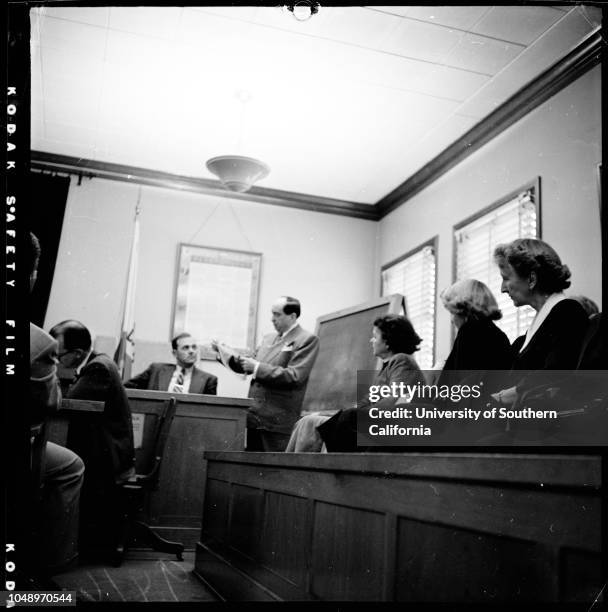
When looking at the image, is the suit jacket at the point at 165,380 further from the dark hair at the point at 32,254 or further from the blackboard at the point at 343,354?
the dark hair at the point at 32,254

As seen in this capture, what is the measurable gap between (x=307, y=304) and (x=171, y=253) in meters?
1.30

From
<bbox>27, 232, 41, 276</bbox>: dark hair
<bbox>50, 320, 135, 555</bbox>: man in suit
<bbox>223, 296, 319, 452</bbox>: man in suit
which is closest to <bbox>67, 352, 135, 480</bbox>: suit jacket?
<bbox>50, 320, 135, 555</bbox>: man in suit

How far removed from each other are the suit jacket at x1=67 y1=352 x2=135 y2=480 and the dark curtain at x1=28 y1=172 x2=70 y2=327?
2135mm

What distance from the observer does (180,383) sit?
4.65 m

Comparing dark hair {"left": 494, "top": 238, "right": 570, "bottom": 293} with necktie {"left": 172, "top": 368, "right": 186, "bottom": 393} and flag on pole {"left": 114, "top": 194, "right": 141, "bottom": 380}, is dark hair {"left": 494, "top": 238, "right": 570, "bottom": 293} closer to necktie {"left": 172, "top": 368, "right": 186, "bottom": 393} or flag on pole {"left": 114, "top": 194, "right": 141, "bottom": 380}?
necktie {"left": 172, "top": 368, "right": 186, "bottom": 393}

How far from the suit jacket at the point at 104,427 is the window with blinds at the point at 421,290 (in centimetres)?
271

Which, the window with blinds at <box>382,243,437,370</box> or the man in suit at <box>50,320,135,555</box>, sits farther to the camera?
the window with blinds at <box>382,243,437,370</box>

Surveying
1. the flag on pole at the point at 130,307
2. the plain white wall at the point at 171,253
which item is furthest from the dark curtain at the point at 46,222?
the flag on pole at the point at 130,307

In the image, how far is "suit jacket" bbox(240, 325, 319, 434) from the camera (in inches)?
154

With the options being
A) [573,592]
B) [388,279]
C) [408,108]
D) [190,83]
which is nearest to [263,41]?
[190,83]

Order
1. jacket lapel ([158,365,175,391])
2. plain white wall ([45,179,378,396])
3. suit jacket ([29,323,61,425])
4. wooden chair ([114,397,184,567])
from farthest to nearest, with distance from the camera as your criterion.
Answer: plain white wall ([45,179,378,396]) → jacket lapel ([158,365,175,391]) → wooden chair ([114,397,184,567]) → suit jacket ([29,323,61,425])

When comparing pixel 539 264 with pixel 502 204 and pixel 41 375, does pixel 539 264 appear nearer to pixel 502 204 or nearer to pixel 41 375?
pixel 41 375

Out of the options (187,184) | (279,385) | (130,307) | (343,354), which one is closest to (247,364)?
(279,385)

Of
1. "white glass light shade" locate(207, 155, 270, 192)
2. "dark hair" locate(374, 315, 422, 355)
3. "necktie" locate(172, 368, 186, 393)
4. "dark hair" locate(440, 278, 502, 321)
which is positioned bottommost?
"necktie" locate(172, 368, 186, 393)
